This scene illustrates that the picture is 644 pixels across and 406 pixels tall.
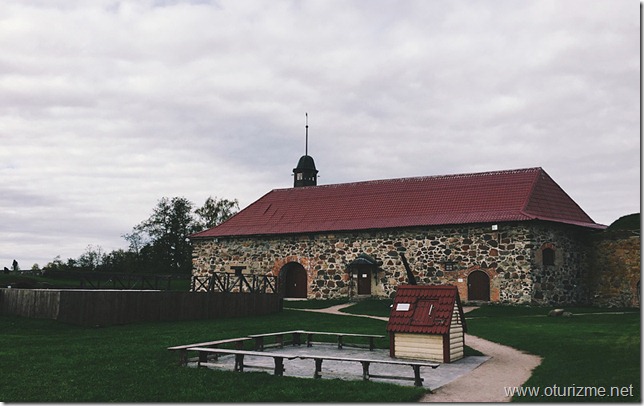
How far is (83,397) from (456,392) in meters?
5.02

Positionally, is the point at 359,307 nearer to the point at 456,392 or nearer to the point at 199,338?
the point at 199,338

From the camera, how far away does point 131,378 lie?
29.2ft

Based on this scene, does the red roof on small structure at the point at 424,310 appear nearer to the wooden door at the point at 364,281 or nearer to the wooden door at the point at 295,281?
the wooden door at the point at 364,281

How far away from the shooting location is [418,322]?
36.8 ft

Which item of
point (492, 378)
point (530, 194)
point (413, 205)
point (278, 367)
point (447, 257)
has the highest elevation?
point (530, 194)

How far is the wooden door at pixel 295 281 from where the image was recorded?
94.0 ft

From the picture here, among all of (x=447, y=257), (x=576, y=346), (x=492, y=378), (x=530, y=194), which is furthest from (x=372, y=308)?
(x=492, y=378)

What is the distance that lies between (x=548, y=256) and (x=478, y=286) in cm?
304

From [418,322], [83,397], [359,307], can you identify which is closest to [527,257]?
[359,307]

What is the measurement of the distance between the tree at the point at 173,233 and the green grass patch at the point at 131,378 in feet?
106

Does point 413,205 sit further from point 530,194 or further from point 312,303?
point 312,303

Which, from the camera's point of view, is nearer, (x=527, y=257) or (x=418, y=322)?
(x=418, y=322)

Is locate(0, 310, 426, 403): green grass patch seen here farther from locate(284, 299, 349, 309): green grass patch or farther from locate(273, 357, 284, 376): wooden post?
locate(284, 299, 349, 309): green grass patch

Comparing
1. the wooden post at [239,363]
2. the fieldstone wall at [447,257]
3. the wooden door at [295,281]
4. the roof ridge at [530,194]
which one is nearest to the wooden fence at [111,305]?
the wooden post at [239,363]
